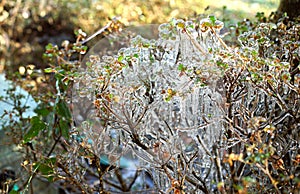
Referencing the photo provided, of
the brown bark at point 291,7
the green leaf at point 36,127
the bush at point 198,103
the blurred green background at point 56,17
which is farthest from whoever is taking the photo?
the blurred green background at point 56,17

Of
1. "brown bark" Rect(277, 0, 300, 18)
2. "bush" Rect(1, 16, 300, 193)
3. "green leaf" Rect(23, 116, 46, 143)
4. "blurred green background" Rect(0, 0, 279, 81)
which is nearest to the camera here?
"bush" Rect(1, 16, 300, 193)

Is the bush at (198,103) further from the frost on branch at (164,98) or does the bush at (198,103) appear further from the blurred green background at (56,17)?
the blurred green background at (56,17)

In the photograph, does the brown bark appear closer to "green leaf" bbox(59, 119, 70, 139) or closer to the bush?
the bush

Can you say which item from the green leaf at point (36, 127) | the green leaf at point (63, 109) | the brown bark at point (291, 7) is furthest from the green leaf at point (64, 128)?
the brown bark at point (291, 7)

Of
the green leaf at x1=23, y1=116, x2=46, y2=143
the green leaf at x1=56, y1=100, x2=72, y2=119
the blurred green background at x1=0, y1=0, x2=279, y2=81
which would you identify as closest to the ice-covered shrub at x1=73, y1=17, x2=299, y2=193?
the green leaf at x1=23, y1=116, x2=46, y2=143

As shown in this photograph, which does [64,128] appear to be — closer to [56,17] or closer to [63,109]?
[63,109]

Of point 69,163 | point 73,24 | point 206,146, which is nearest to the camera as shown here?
point 206,146

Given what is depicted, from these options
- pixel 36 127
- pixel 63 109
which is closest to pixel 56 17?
A: pixel 63 109

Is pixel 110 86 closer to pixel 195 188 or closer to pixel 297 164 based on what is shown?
pixel 195 188

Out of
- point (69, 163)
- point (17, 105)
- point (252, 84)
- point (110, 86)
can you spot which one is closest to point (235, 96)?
point (252, 84)

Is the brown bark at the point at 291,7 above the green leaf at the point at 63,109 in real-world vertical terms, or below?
above

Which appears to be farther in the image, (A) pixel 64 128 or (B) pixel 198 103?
(A) pixel 64 128
